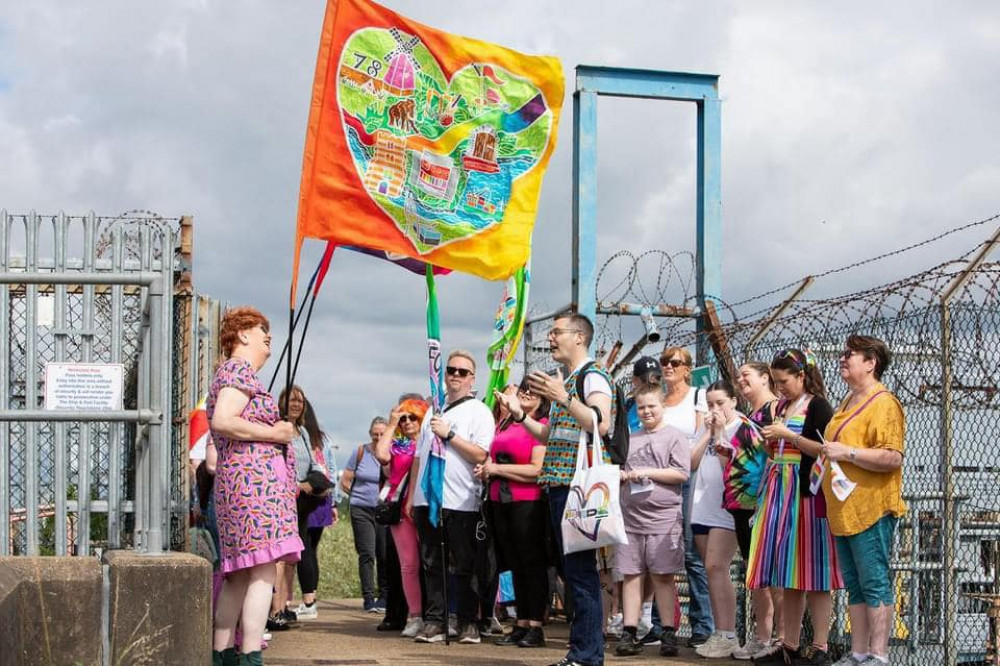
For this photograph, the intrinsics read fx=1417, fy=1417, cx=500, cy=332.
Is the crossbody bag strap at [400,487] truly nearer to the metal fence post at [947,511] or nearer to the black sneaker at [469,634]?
the black sneaker at [469,634]

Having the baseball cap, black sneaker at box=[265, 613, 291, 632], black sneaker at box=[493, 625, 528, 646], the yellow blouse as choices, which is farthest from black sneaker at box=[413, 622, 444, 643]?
the yellow blouse

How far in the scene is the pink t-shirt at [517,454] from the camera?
9414mm

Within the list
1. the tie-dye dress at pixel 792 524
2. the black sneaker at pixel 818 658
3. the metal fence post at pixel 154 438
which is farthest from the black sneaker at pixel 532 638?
the metal fence post at pixel 154 438

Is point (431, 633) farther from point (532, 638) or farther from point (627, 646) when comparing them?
point (627, 646)

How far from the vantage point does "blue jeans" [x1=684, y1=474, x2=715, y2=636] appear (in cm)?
943

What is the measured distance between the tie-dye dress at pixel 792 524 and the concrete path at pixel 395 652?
0.94 meters

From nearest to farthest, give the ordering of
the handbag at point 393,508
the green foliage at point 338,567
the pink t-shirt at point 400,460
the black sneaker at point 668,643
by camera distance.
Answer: the black sneaker at point 668,643
the handbag at point 393,508
the pink t-shirt at point 400,460
the green foliage at point 338,567

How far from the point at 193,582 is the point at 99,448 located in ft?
10.6

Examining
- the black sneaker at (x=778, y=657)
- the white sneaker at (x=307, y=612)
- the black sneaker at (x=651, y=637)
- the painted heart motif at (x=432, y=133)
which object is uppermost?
the painted heart motif at (x=432, y=133)

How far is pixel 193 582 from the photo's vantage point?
6328 millimetres

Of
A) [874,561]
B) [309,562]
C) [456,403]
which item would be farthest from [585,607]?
[309,562]

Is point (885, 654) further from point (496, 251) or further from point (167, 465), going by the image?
point (167, 465)

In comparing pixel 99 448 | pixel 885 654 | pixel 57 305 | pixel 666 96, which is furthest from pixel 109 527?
pixel 666 96

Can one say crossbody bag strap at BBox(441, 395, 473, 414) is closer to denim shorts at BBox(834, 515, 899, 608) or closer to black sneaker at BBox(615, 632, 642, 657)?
black sneaker at BBox(615, 632, 642, 657)
